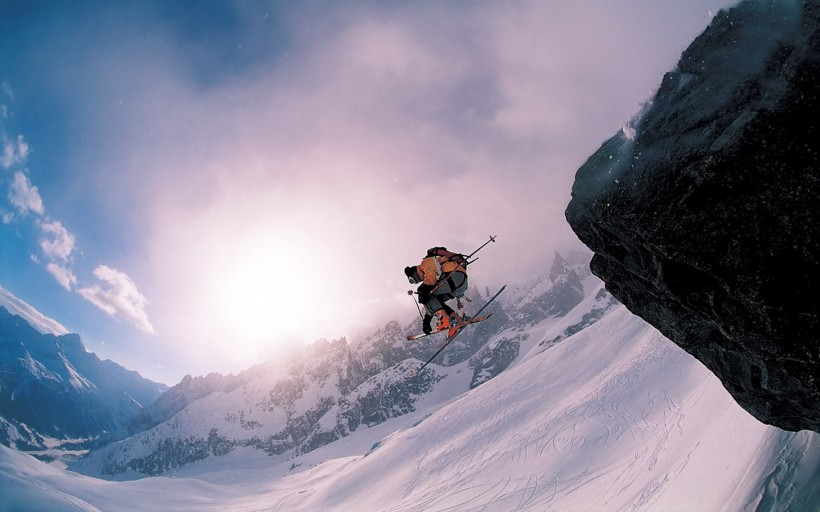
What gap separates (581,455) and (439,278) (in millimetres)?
25366

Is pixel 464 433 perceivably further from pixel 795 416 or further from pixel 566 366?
pixel 795 416

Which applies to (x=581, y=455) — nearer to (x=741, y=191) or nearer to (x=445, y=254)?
(x=445, y=254)

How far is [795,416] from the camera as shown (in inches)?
300

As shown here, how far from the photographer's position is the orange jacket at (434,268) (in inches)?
380

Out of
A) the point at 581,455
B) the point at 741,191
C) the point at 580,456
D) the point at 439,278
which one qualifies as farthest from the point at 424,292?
the point at 581,455

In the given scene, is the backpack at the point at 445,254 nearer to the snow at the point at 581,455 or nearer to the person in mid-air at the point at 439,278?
the person in mid-air at the point at 439,278

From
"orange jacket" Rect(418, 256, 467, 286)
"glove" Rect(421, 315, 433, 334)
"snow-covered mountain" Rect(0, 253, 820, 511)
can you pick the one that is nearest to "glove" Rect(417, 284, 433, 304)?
"orange jacket" Rect(418, 256, 467, 286)

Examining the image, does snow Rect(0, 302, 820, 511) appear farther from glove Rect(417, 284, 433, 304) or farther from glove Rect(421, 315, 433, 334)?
glove Rect(417, 284, 433, 304)

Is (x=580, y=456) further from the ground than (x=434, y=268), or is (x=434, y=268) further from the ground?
(x=434, y=268)

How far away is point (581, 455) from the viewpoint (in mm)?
27641

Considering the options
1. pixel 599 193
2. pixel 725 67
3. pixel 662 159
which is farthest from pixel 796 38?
pixel 599 193

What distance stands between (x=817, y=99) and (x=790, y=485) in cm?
862

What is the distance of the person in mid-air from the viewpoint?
31.9 feet

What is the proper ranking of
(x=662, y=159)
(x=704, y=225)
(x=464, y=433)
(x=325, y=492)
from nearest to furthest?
(x=704, y=225), (x=662, y=159), (x=464, y=433), (x=325, y=492)
